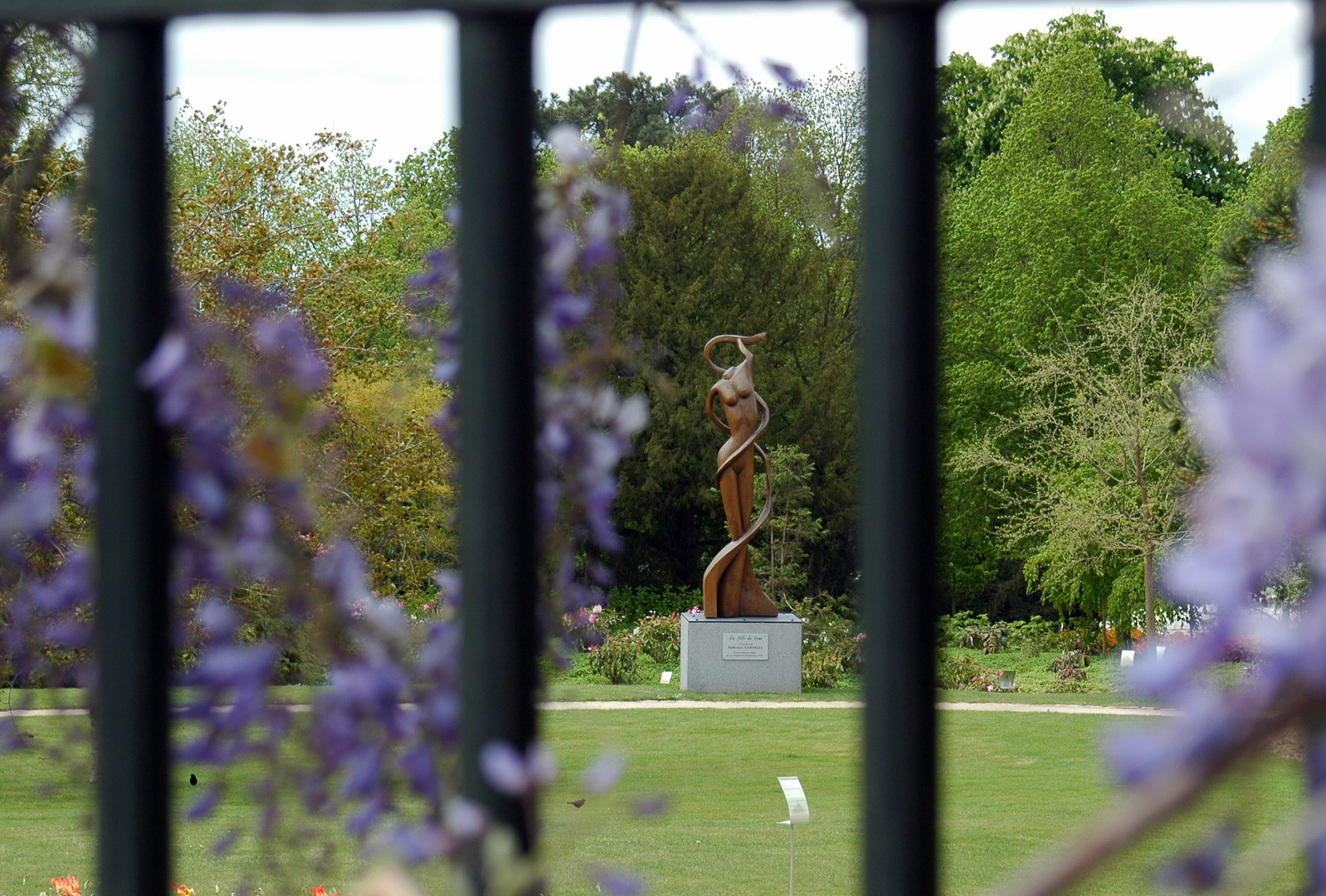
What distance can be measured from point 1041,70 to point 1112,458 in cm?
987

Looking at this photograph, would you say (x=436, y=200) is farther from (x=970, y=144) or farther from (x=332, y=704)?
(x=332, y=704)

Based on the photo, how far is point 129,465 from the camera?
0.65 meters

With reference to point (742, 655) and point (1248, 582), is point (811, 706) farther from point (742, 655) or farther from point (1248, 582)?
point (1248, 582)

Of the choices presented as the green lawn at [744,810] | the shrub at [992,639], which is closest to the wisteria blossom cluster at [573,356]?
the green lawn at [744,810]

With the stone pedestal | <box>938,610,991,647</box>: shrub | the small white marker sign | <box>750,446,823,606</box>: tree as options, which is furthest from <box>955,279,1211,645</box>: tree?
the small white marker sign

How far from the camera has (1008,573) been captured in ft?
70.2

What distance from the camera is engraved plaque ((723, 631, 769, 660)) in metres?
13.3

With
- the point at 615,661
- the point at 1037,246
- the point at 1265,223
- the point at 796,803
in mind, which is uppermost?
the point at 1037,246

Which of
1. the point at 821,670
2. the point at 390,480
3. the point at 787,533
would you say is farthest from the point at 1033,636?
the point at 390,480

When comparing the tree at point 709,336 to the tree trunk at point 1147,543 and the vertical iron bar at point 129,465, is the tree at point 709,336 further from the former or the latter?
the vertical iron bar at point 129,465

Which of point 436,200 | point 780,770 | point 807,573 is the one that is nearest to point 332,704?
point 780,770

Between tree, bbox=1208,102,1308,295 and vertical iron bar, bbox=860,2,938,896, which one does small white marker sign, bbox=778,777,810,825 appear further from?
vertical iron bar, bbox=860,2,938,896

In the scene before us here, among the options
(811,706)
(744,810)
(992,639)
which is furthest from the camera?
(992,639)

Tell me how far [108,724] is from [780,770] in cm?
859
